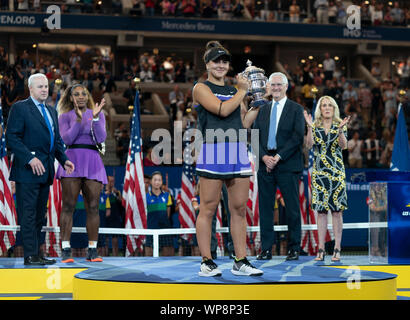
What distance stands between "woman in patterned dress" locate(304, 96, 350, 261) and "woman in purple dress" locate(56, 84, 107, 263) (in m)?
2.36

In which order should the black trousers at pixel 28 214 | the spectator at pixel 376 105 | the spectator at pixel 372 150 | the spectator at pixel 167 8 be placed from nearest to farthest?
the black trousers at pixel 28 214, the spectator at pixel 372 150, the spectator at pixel 376 105, the spectator at pixel 167 8

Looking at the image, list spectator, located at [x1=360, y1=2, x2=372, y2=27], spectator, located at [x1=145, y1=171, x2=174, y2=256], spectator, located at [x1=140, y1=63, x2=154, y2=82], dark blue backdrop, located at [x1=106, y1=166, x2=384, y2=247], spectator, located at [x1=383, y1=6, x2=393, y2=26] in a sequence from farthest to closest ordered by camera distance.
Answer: spectator, located at [x1=383, y1=6, x2=393, y2=26] → spectator, located at [x1=360, y1=2, x2=372, y2=27] → spectator, located at [x1=140, y1=63, x2=154, y2=82] → dark blue backdrop, located at [x1=106, y1=166, x2=384, y2=247] → spectator, located at [x1=145, y1=171, x2=174, y2=256]

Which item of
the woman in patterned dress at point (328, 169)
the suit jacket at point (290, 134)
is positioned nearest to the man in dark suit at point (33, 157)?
the suit jacket at point (290, 134)

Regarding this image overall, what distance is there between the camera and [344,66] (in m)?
28.0

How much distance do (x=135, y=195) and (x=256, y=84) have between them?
596cm

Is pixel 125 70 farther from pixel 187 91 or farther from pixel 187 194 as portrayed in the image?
pixel 187 194

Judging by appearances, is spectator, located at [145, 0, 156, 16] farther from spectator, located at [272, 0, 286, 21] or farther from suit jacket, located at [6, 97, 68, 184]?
suit jacket, located at [6, 97, 68, 184]

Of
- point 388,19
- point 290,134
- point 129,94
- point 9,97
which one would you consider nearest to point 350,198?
point 129,94

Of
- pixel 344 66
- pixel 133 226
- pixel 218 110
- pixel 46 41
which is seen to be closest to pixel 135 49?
pixel 46 41

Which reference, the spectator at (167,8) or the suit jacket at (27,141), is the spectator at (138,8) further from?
the suit jacket at (27,141)

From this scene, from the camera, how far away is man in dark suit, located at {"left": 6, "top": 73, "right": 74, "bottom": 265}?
6496 millimetres

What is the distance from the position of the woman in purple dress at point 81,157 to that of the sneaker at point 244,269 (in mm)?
2360

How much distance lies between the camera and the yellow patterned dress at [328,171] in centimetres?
741

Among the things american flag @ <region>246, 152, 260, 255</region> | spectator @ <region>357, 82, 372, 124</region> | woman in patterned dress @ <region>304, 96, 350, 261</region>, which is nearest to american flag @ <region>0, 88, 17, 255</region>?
american flag @ <region>246, 152, 260, 255</region>
